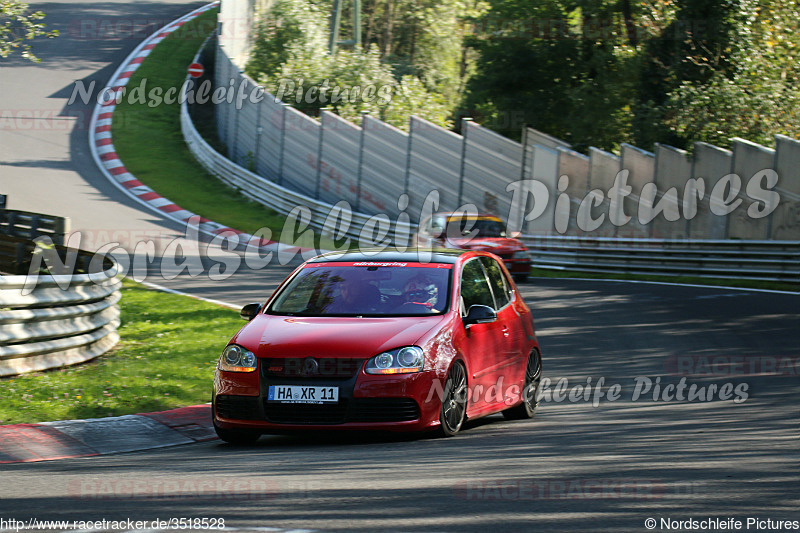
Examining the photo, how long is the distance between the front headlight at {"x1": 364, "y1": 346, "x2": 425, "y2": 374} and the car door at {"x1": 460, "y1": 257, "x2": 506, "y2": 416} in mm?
655

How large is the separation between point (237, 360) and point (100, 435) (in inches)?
64.9

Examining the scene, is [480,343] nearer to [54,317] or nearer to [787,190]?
[54,317]

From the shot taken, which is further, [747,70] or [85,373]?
[747,70]

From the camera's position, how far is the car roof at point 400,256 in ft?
29.7

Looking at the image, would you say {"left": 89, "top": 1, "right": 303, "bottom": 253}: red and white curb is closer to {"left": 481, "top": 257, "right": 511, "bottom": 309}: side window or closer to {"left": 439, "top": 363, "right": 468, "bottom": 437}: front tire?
{"left": 481, "top": 257, "right": 511, "bottom": 309}: side window

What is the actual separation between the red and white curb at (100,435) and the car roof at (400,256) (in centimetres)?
185

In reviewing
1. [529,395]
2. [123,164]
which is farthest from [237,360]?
[123,164]

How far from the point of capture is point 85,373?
10.8 metres

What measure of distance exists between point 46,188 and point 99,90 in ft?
49.9

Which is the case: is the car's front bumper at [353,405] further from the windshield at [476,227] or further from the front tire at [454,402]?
the windshield at [476,227]

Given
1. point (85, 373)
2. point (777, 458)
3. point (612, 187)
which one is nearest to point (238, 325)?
point (85, 373)

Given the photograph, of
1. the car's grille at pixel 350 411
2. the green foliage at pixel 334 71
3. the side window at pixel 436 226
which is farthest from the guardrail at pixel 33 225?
the green foliage at pixel 334 71

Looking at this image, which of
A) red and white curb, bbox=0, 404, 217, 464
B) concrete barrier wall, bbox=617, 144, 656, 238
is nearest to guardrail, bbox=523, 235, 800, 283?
concrete barrier wall, bbox=617, 144, 656, 238

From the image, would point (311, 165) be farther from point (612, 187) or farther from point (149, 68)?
point (149, 68)
